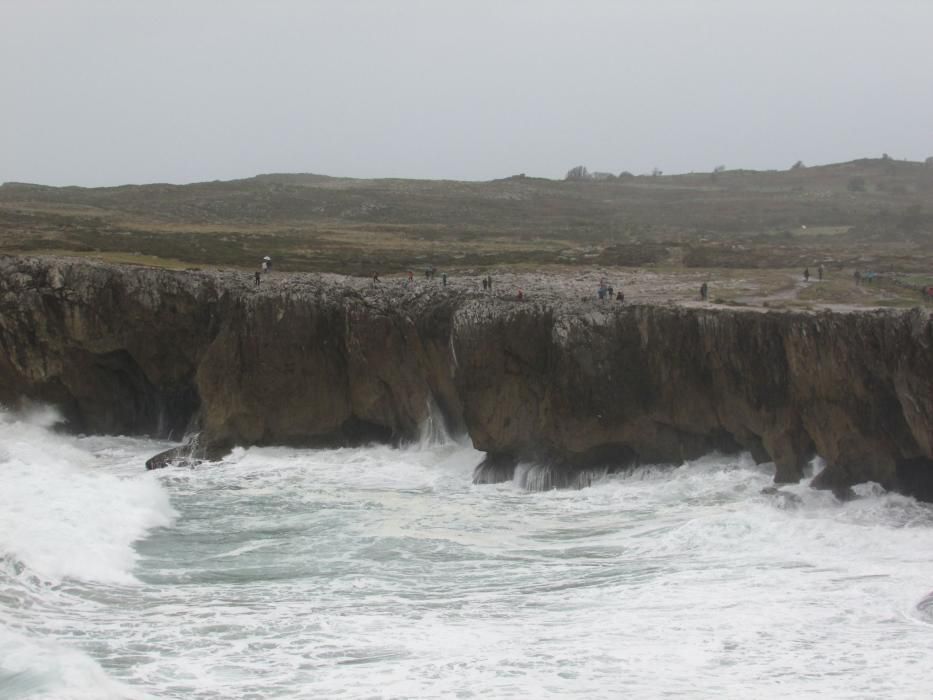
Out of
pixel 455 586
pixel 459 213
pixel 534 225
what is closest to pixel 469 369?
pixel 455 586

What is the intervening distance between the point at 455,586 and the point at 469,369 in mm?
10662

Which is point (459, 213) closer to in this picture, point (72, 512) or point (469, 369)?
point (469, 369)

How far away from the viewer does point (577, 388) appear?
30.5m

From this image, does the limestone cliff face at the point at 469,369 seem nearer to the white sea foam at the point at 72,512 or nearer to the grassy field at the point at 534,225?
the white sea foam at the point at 72,512

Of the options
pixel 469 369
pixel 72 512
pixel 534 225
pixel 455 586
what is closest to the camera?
pixel 455 586

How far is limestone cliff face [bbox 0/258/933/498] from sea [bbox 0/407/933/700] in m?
1.11

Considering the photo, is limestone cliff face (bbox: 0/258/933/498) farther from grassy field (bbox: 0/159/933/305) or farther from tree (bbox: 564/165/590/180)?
tree (bbox: 564/165/590/180)

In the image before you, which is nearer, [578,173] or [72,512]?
[72,512]

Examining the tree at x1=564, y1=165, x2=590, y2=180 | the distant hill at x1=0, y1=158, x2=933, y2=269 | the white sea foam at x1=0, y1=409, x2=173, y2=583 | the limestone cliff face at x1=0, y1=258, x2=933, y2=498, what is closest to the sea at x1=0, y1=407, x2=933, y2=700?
the white sea foam at x1=0, y1=409, x2=173, y2=583

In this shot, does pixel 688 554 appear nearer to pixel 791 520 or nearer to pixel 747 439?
pixel 791 520

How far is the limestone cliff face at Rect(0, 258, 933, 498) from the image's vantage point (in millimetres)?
26516

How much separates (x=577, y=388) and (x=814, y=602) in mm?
11529

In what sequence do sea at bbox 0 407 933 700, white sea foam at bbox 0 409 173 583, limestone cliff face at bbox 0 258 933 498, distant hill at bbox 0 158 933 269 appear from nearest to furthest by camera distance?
sea at bbox 0 407 933 700 → white sea foam at bbox 0 409 173 583 → limestone cliff face at bbox 0 258 933 498 → distant hill at bbox 0 158 933 269

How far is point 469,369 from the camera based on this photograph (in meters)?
31.8
